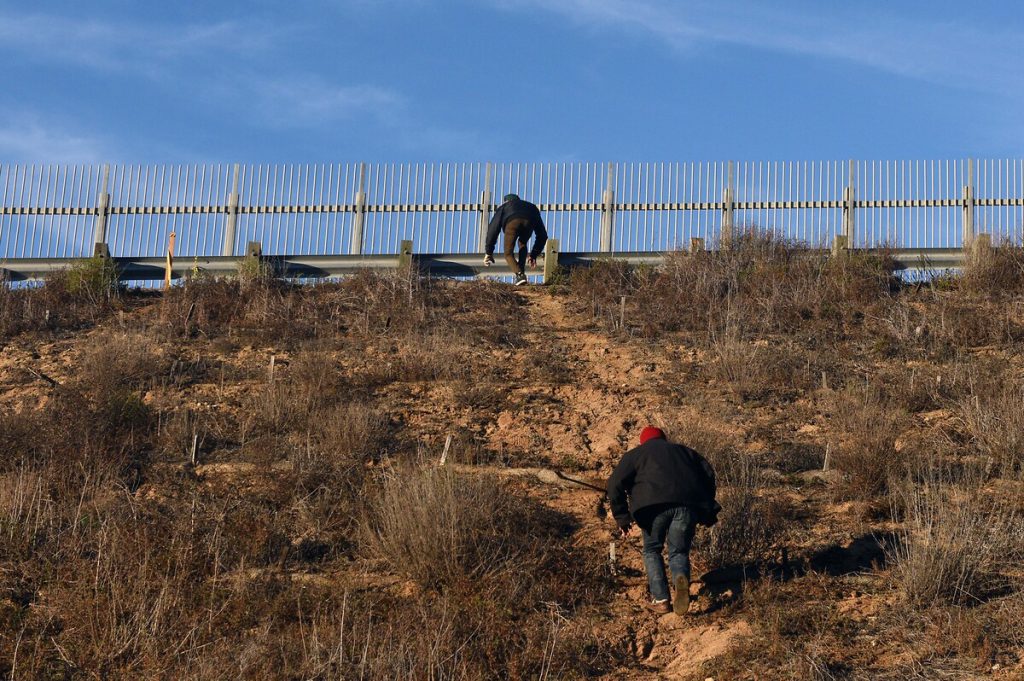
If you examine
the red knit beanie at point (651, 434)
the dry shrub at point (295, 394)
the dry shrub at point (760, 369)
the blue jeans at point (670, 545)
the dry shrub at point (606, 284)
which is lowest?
the blue jeans at point (670, 545)

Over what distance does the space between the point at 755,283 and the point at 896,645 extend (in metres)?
7.70

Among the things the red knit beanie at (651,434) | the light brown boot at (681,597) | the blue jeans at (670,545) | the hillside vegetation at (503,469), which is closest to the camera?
the hillside vegetation at (503,469)

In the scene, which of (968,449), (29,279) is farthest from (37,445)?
(968,449)

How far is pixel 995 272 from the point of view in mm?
15172

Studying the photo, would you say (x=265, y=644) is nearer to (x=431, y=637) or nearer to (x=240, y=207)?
(x=431, y=637)

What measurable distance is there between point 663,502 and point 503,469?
2.37 m

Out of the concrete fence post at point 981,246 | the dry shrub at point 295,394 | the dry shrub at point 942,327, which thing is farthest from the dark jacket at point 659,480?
the concrete fence post at point 981,246

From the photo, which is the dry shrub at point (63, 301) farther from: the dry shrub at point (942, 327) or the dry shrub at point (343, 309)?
the dry shrub at point (942, 327)

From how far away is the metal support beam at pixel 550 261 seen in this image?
53.6 feet

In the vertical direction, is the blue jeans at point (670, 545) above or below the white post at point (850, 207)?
below

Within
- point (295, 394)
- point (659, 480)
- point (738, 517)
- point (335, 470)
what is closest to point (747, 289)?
point (295, 394)

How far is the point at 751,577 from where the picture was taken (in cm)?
938

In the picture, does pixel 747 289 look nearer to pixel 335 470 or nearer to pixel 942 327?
pixel 942 327

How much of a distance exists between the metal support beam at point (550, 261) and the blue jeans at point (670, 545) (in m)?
7.45
